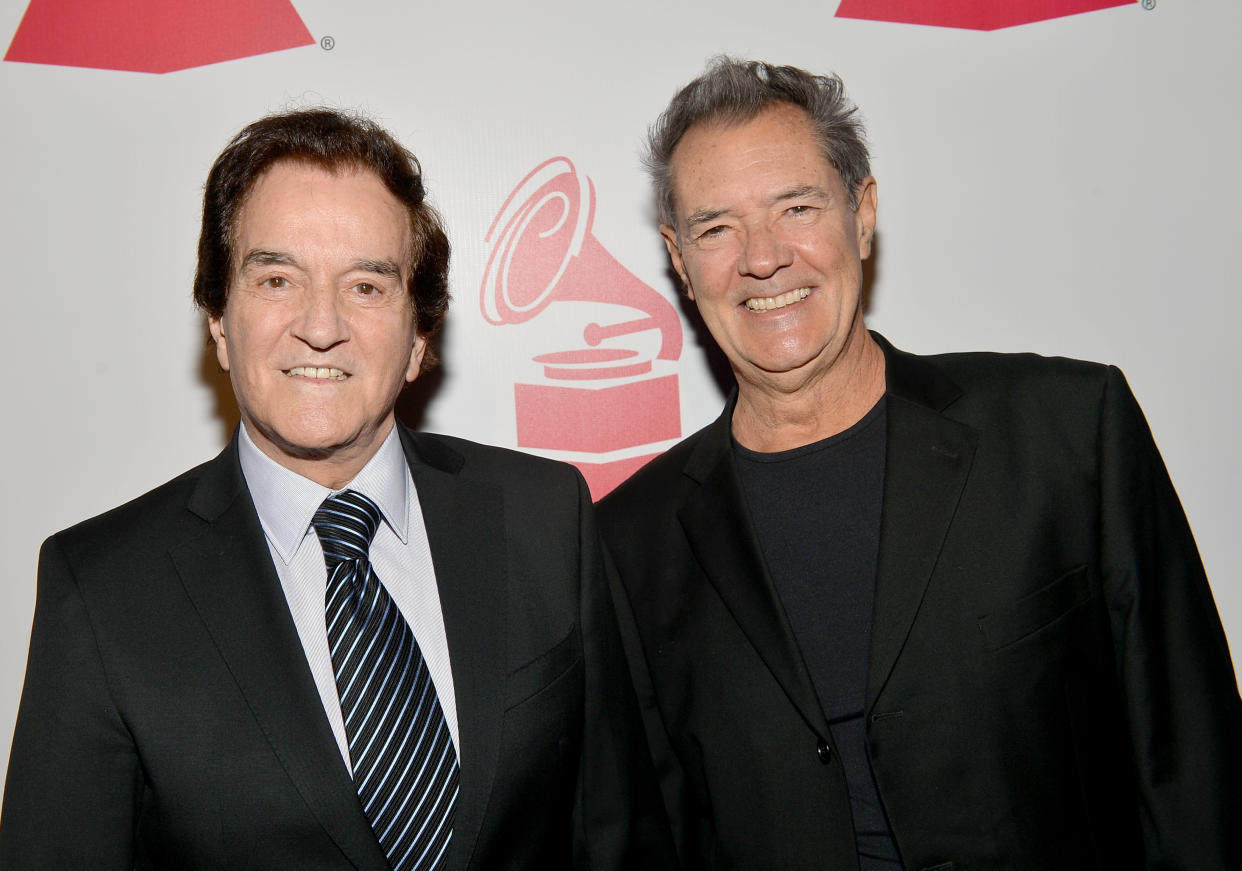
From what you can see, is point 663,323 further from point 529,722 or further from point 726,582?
point 529,722

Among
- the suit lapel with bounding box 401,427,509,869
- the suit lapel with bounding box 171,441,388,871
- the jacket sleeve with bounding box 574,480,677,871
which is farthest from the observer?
the jacket sleeve with bounding box 574,480,677,871

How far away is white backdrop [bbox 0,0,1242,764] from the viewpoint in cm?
244

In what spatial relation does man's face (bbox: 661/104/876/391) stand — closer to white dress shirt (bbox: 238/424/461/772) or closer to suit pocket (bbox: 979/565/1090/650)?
suit pocket (bbox: 979/565/1090/650)

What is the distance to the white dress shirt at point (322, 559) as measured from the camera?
1.63m

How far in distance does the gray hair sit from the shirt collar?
2.79 feet

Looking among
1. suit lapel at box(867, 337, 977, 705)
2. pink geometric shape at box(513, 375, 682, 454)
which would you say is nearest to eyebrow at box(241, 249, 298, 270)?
pink geometric shape at box(513, 375, 682, 454)

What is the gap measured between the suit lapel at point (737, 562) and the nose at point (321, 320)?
0.77 metres

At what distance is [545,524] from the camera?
190 cm

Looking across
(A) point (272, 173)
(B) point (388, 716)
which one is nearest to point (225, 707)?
(B) point (388, 716)

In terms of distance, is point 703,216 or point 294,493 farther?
point 703,216

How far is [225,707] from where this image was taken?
60.2 inches

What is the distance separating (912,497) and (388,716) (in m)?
0.98

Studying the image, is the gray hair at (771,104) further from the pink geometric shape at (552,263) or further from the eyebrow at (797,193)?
the pink geometric shape at (552,263)

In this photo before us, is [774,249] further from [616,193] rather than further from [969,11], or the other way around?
[969,11]
